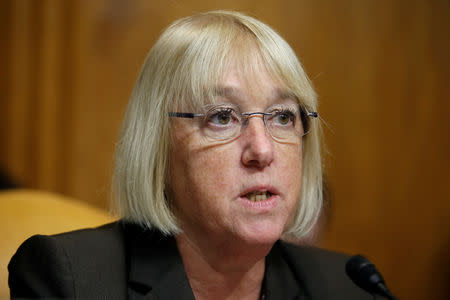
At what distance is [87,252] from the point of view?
1.52 meters

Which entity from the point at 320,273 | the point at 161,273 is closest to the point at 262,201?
the point at 161,273

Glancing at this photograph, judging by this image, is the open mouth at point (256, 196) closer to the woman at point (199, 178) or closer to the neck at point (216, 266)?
the woman at point (199, 178)

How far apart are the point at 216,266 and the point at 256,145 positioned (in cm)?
44

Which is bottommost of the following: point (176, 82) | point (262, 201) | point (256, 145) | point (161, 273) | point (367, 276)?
point (161, 273)

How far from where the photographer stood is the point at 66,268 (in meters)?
1.42

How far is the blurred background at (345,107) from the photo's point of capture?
3.66 meters

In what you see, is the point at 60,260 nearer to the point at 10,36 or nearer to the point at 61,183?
the point at 61,183

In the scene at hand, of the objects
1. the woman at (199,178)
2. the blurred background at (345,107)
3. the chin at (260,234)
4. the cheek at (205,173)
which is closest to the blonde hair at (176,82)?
the woman at (199,178)

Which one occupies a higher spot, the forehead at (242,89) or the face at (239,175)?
the forehead at (242,89)

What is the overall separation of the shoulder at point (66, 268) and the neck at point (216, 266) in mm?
222

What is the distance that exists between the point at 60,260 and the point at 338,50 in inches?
127

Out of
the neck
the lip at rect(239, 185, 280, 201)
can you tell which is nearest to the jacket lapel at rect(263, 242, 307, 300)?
the neck

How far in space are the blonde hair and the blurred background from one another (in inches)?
82.3

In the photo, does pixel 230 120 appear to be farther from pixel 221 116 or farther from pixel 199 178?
pixel 199 178
